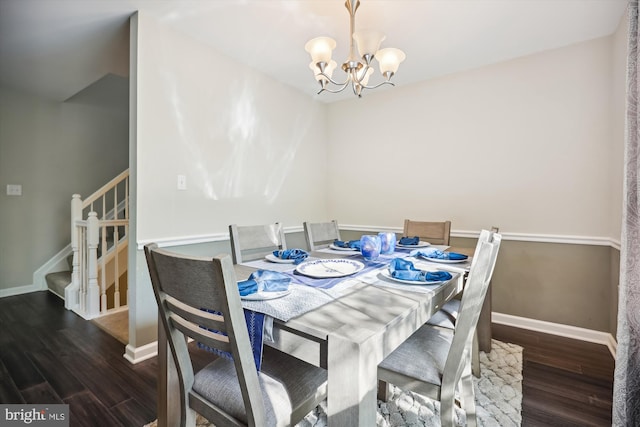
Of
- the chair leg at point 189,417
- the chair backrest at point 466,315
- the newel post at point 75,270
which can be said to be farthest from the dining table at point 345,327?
the newel post at point 75,270

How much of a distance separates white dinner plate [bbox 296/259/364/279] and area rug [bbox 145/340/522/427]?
2.39 ft

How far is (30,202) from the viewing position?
3596 millimetres

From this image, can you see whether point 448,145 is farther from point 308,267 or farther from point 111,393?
point 111,393

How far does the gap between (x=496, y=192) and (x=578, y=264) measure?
800mm

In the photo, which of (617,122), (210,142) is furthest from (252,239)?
(617,122)

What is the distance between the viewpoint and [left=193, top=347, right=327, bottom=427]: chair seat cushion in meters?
0.89

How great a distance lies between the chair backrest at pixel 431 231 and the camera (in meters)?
2.24

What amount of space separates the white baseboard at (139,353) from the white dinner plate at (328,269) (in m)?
1.41

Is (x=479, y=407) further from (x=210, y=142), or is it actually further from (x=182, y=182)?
(x=210, y=142)

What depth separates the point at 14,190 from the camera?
3.47m

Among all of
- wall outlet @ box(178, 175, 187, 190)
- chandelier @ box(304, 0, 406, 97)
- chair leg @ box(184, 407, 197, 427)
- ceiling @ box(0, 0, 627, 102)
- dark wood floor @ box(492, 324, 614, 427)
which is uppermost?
ceiling @ box(0, 0, 627, 102)

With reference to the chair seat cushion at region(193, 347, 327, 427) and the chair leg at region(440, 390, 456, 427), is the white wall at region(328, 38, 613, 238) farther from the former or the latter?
the chair seat cushion at region(193, 347, 327, 427)

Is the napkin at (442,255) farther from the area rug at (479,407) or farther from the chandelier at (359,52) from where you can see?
the chandelier at (359,52)

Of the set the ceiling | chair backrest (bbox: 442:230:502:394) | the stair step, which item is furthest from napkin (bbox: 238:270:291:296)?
the stair step
